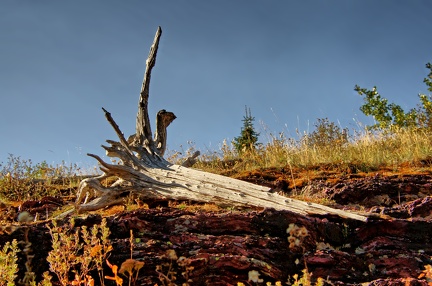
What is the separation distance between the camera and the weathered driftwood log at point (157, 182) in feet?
20.6

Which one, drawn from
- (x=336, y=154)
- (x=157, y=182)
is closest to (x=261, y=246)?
(x=157, y=182)

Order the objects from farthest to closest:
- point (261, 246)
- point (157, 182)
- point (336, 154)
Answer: point (336, 154), point (157, 182), point (261, 246)

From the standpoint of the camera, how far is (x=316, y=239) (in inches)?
192

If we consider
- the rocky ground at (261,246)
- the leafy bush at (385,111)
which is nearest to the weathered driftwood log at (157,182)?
the rocky ground at (261,246)

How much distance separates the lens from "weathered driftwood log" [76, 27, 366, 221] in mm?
6277

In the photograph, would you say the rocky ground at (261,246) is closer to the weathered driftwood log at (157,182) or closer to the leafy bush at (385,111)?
the weathered driftwood log at (157,182)

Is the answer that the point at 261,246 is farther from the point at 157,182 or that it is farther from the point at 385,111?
the point at 385,111

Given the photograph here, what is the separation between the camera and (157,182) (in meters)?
7.37

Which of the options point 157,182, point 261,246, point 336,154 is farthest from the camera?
point 336,154

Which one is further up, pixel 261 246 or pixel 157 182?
pixel 157 182

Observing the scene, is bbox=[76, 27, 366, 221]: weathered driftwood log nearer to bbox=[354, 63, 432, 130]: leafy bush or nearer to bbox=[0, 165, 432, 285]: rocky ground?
bbox=[0, 165, 432, 285]: rocky ground

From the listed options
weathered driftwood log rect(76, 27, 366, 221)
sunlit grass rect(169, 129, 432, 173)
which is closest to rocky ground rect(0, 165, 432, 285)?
weathered driftwood log rect(76, 27, 366, 221)

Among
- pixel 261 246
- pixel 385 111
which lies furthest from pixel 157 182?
pixel 385 111

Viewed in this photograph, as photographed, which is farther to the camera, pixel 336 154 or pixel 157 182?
pixel 336 154
